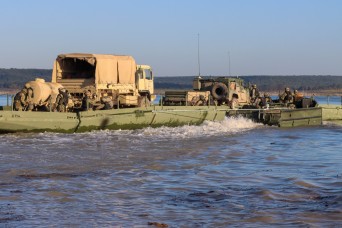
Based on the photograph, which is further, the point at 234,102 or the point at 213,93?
the point at 213,93

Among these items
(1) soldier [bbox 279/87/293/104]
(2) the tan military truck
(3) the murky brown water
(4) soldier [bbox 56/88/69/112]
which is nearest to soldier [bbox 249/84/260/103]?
(1) soldier [bbox 279/87/293/104]

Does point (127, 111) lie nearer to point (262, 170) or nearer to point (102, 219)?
point (262, 170)

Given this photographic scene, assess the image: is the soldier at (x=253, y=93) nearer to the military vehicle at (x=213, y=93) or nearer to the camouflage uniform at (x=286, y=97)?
the military vehicle at (x=213, y=93)

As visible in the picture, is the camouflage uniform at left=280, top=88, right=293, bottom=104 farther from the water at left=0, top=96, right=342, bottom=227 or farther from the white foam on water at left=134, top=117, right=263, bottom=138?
the water at left=0, top=96, right=342, bottom=227

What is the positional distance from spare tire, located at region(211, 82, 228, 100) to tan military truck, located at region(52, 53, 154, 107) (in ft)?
12.8

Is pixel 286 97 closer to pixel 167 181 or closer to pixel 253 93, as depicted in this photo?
pixel 253 93

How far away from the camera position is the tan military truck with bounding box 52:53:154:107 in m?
24.9

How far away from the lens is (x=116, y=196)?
11039 mm

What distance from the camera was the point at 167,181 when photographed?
12.8 meters

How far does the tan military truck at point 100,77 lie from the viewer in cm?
2486

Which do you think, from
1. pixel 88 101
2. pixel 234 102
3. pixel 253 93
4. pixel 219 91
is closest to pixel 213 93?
pixel 219 91

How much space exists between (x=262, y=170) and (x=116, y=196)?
4662mm

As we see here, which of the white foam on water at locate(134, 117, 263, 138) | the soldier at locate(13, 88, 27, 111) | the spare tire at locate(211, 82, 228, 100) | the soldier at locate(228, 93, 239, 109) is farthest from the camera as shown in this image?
the spare tire at locate(211, 82, 228, 100)

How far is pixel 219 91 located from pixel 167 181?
56.4ft
